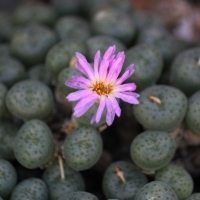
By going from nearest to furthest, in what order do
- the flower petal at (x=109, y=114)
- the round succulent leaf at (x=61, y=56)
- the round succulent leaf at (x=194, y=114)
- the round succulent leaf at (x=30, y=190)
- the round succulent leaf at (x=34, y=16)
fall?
1. the flower petal at (x=109, y=114)
2. the round succulent leaf at (x=30, y=190)
3. the round succulent leaf at (x=194, y=114)
4. the round succulent leaf at (x=61, y=56)
5. the round succulent leaf at (x=34, y=16)

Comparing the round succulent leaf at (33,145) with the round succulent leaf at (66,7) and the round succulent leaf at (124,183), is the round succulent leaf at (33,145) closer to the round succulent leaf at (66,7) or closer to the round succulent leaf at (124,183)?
the round succulent leaf at (124,183)

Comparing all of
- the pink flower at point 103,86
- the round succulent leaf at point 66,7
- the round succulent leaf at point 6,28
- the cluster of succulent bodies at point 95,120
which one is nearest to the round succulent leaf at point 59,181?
the cluster of succulent bodies at point 95,120

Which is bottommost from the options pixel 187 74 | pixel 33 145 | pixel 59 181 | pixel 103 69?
pixel 59 181

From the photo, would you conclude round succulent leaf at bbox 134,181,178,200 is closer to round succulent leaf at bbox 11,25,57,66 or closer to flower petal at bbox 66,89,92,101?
Answer: flower petal at bbox 66,89,92,101

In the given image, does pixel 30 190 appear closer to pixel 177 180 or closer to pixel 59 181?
pixel 59 181

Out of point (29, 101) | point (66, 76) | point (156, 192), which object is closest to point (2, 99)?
point (29, 101)

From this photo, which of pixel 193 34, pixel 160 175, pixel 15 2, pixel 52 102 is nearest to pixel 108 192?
pixel 160 175
